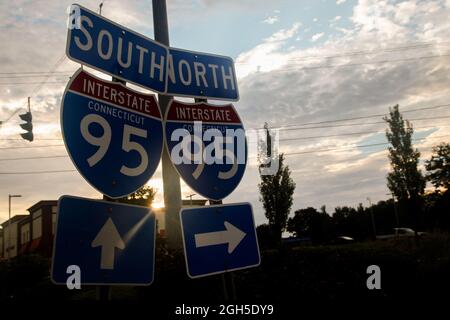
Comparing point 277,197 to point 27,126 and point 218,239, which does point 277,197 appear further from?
point 218,239

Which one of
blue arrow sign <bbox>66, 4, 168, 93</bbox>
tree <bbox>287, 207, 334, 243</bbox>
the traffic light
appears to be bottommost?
tree <bbox>287, 207, 334, 243</bbox>

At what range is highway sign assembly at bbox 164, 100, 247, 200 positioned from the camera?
345cm

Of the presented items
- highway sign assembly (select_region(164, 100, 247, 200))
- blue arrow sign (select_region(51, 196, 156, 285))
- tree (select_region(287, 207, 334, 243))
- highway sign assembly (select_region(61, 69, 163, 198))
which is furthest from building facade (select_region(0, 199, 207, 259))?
blue arrow sign (select_region(51, 196, 156, 285))

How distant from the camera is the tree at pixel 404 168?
33906 mm

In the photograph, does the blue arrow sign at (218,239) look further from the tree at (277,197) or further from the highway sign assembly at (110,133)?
the tree at (277,197)

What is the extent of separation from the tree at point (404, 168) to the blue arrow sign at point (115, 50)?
3385cm

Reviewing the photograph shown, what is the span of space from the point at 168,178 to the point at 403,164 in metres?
32.4

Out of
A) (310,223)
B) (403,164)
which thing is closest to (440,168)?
(403,164)

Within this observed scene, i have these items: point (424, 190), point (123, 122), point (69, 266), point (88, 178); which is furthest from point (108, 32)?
point (424, 190)

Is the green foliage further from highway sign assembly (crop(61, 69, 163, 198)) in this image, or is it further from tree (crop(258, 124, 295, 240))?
highway sign assembly (crop(61, 69, 163, 198))

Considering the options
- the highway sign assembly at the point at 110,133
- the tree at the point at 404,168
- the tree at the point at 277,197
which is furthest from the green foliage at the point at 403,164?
the highway sign assembly at the point at 110,133

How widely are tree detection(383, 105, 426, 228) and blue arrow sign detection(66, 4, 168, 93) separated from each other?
1333 inches

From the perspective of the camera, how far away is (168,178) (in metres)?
6.69
